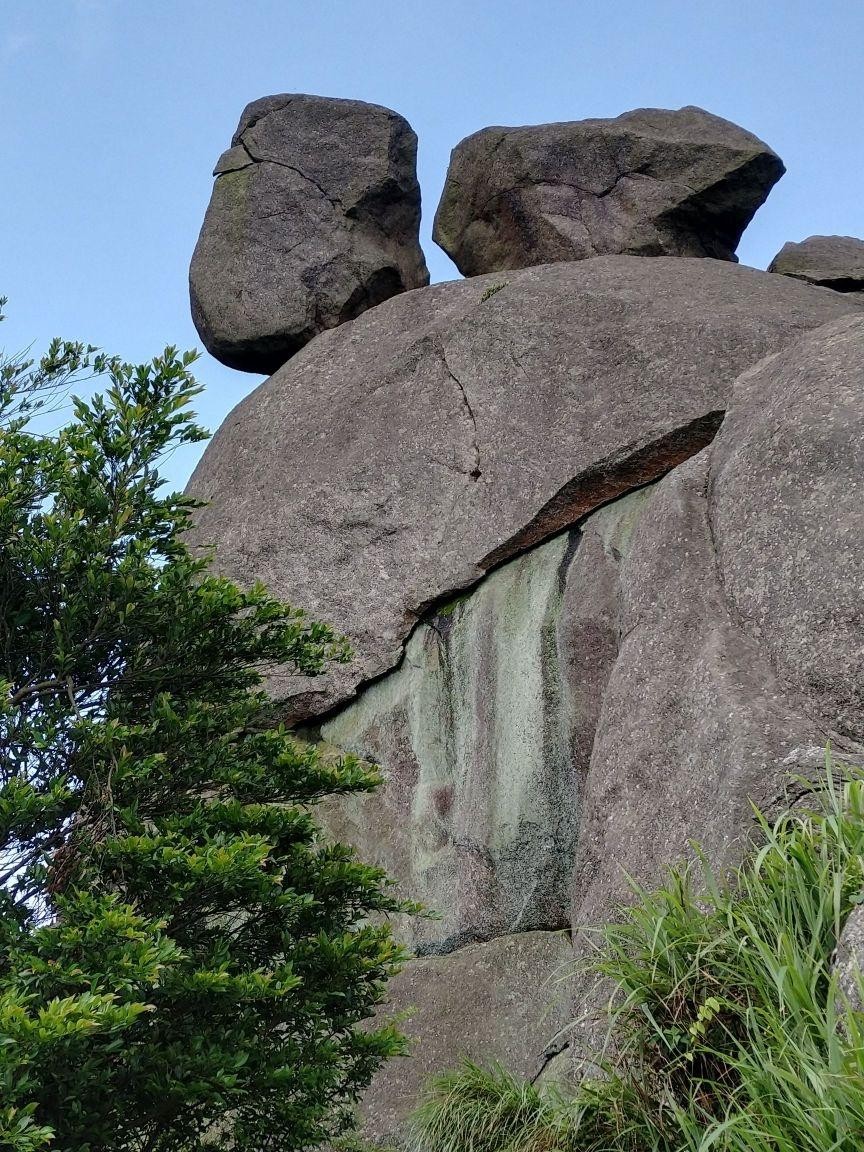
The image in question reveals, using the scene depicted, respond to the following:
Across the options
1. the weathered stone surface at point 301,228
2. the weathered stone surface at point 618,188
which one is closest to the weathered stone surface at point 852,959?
the weathered stone surface at point 618,188

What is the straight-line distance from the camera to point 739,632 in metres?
7.04

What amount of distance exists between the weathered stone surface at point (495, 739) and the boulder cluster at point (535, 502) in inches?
0.9

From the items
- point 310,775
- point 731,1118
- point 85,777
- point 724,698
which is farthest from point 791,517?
point 85,777

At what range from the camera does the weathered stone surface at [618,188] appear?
12.6 m

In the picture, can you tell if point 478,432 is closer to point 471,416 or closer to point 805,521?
point 471,416

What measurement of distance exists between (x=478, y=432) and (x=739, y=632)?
3922 mm

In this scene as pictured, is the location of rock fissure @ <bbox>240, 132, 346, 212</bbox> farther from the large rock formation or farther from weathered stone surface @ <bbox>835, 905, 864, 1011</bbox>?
weathered stone surface @ <bbox>835, 905, 864, 1011</bbox>

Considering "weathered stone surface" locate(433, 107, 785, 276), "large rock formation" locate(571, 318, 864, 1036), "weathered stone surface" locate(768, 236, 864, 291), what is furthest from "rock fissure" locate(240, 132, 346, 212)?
"large rock formation" locate(571, 318, 864, 1036)

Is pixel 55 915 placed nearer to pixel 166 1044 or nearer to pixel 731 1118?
pixel 166 1044

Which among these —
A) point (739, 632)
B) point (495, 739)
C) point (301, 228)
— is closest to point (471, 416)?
point (495, 739)

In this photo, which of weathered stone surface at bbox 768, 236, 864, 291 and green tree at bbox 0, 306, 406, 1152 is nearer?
green tree at bbox 0, 306, 406, 1152

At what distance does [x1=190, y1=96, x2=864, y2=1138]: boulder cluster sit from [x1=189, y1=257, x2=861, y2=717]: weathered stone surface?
0.03 meters

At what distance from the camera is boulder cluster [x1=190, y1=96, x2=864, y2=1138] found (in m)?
6.90

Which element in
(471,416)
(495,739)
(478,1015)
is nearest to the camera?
(478,1015)
